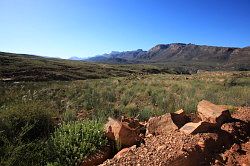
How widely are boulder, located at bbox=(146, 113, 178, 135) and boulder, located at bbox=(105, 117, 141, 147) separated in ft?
1.71

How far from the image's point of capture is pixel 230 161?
6.16 metres

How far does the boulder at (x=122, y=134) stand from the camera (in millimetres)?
6535

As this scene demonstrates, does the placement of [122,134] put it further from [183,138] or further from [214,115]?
[214,115]

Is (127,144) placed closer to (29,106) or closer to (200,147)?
(200,147)

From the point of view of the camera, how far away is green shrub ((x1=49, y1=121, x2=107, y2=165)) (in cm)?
599

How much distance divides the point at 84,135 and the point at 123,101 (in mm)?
8862

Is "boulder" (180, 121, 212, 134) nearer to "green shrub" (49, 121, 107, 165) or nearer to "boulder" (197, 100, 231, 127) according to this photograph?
"boulder" (197, 100, 231, 127)

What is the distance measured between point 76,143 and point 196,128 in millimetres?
2381

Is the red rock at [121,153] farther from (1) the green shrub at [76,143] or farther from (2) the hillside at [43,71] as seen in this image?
(2) the hillside at [43,71]

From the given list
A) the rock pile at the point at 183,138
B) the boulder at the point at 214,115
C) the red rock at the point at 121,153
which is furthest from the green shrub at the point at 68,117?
the boulder at the point at 214,115

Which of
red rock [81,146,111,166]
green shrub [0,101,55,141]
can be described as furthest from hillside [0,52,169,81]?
red rock [81,146,111,166]

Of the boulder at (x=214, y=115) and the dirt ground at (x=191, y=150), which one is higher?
the boulder at (x=214, y=115)

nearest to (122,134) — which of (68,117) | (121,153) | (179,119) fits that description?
(121,153)

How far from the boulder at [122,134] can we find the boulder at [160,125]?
1.71 feet
